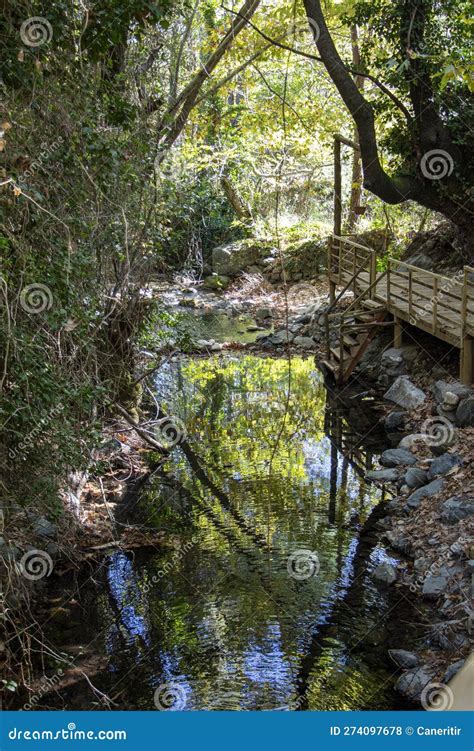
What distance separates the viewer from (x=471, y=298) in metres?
10.2

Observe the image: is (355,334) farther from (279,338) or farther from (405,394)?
(279,338)

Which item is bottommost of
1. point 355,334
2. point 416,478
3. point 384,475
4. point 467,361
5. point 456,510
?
point 384,475

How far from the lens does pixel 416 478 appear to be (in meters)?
8.62

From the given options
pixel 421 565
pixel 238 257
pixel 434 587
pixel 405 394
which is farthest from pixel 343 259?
pixel 434 587

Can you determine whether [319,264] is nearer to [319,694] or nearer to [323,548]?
[323,548]

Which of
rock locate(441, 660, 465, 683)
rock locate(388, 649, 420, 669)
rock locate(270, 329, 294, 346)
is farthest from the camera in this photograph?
rock locate(270, 329, 294, 346)

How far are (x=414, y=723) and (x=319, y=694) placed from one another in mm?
1014

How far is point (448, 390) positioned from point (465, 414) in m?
0.76

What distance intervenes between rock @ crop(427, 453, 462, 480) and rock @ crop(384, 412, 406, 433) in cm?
227

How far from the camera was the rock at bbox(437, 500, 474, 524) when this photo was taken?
7191 millimetres

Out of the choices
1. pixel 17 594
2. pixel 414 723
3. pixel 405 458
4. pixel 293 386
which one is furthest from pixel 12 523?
pixel 293 386

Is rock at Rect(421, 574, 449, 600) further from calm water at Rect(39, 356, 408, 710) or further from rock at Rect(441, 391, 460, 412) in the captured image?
rock at Rect(441, 391, 460, 412)

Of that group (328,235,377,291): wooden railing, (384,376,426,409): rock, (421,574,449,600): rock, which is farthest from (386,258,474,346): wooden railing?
(421,574,449,600): rock

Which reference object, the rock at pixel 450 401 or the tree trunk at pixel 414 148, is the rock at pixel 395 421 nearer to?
the rock at pixel 450 401
